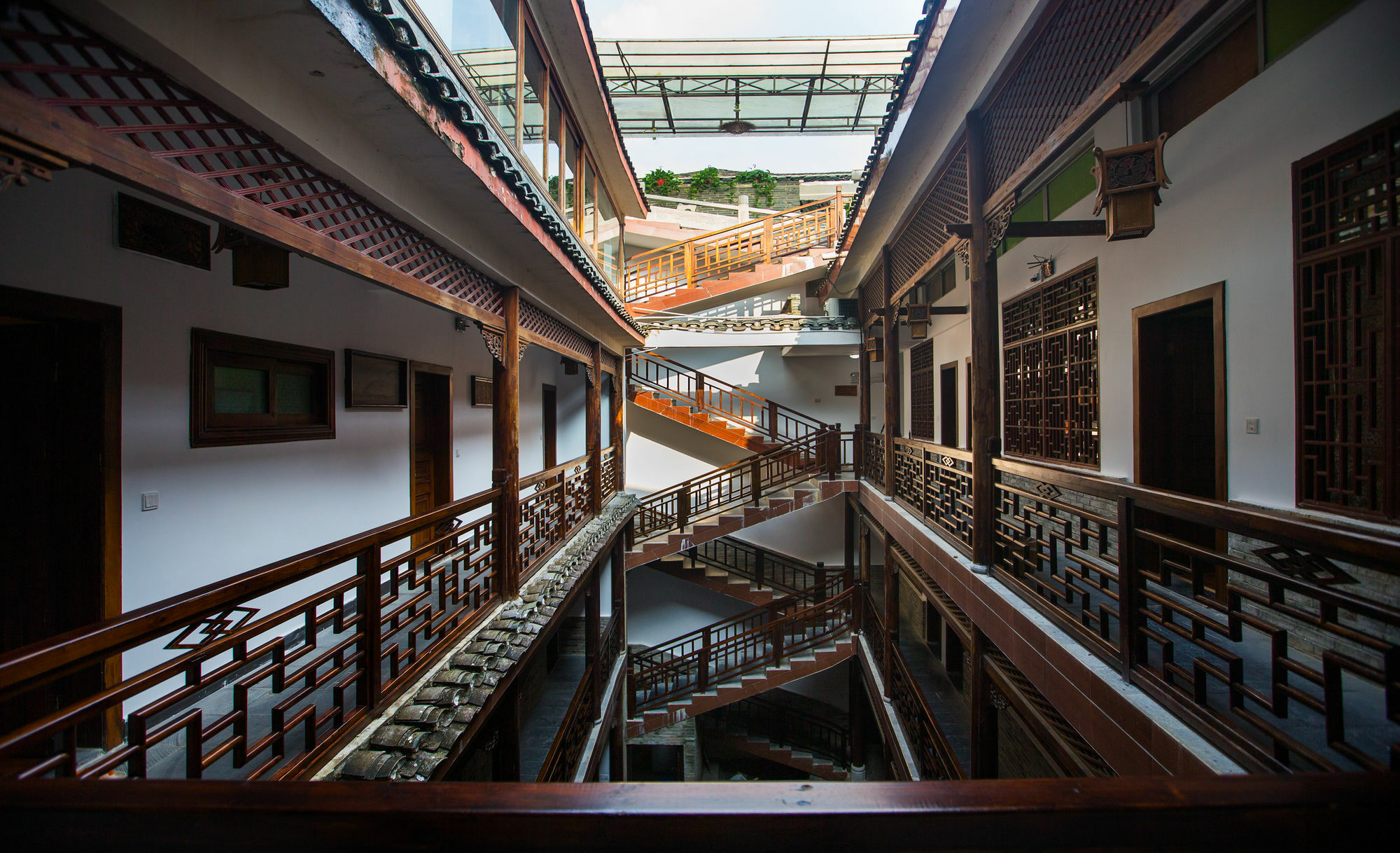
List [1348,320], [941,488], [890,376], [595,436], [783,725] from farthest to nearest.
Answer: [783,725]
[595,436]
[890,376]
[941,488]
[1348,320]

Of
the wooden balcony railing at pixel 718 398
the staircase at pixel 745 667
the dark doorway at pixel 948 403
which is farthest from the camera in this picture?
the wooden balcony railing at pixel 718 398

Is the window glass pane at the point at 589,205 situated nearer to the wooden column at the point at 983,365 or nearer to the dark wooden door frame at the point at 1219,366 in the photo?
the wooden column at the point at 983,365

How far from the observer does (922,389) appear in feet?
37.2

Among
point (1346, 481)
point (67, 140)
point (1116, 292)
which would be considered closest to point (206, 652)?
point (67, 140)

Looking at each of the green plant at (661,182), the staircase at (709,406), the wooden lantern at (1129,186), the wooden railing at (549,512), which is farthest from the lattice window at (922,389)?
the green plant at (661,182)

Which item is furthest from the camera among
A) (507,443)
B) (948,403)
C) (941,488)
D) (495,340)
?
(948,403)

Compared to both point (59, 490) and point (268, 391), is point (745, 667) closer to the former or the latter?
point (268, 391)

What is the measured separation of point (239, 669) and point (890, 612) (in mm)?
7710

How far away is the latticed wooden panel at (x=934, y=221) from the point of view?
508 centimetres

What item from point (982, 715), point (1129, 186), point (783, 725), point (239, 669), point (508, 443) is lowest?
point (783, 725)

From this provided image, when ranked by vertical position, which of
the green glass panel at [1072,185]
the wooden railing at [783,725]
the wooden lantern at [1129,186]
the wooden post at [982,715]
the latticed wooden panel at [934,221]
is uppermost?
the green glass panel at [1072,185]

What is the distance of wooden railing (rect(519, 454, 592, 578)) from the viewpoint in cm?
572

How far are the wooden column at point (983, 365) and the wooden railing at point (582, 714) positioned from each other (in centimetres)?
457

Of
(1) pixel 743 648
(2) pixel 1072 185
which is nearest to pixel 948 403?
(2) pixel 1072 185
